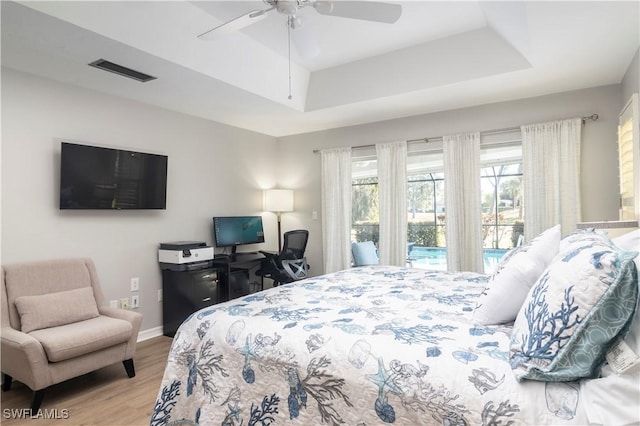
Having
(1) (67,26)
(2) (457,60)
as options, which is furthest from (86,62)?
(2) (457,60)

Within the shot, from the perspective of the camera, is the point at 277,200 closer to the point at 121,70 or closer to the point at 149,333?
the point at 149,333

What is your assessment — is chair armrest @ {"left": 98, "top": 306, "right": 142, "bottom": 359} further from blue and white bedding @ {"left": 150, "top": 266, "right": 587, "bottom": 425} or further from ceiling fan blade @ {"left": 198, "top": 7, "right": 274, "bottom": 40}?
ceiling fan blade @ {"left": 198, "top": 7, "right": 274, "bottom": 40}

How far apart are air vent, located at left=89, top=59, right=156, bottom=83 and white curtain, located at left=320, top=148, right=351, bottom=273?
2.52 metres

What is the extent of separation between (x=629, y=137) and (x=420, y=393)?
9.41 feet

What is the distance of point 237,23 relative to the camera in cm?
224

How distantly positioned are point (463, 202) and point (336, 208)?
164 centimetres

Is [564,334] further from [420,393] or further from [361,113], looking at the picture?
[361,113]

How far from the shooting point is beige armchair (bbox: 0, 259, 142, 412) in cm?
235

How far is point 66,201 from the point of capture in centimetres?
316

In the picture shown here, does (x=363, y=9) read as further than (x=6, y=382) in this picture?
No

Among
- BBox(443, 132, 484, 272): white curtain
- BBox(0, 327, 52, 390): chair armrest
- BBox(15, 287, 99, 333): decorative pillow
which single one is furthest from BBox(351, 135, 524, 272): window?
BBox(0, 327, 52, 390): chair armrest

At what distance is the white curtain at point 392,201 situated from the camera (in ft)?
14.9

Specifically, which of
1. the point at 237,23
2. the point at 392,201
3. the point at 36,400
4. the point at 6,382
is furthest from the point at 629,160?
the point at 6,382

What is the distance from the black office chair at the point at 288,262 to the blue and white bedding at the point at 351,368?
231 centimetres
